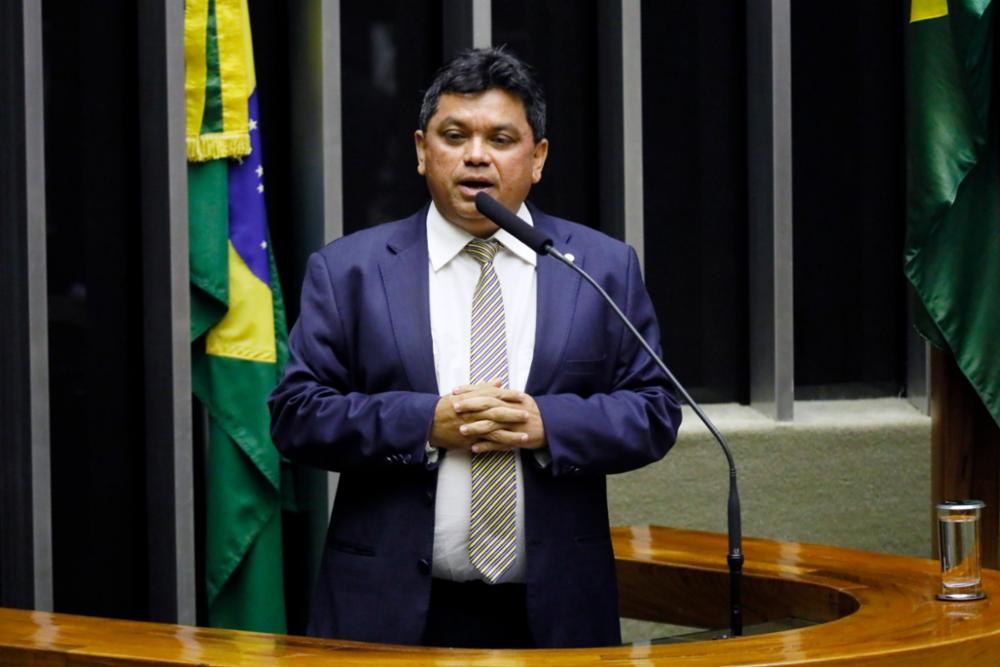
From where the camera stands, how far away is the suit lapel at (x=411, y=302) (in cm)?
283

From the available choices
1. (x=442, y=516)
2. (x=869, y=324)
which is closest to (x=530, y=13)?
(x=869, y=324)

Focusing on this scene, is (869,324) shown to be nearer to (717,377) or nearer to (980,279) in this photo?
(717,377)

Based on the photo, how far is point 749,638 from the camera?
8.62 feet

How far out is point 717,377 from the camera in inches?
204

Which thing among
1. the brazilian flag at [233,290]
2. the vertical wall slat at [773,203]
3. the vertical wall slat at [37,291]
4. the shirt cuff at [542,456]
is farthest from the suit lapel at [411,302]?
the vertical wall slat at [773,203]

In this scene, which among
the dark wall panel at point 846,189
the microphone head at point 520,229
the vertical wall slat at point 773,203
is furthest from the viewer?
the dark wall panel at point 846,189

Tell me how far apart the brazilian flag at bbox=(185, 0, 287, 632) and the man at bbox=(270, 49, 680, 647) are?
1.34 metres

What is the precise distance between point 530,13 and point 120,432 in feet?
5.74

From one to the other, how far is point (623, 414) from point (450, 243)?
1.44 ft

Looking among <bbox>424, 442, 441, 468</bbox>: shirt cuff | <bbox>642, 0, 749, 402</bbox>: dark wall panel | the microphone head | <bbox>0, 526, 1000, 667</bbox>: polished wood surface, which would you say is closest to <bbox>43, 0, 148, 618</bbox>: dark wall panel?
<bbox>0, 526, 1000, 667</bbox>: polished wood surface

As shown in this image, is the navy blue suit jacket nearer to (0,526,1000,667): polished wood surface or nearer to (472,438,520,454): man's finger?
(472,438,520,454): man's finger

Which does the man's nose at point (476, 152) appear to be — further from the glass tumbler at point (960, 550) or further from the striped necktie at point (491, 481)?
the glass tumbler at point (960, 550)

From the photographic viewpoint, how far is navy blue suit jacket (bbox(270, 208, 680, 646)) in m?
2.75

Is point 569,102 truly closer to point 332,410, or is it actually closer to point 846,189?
point 846,189
